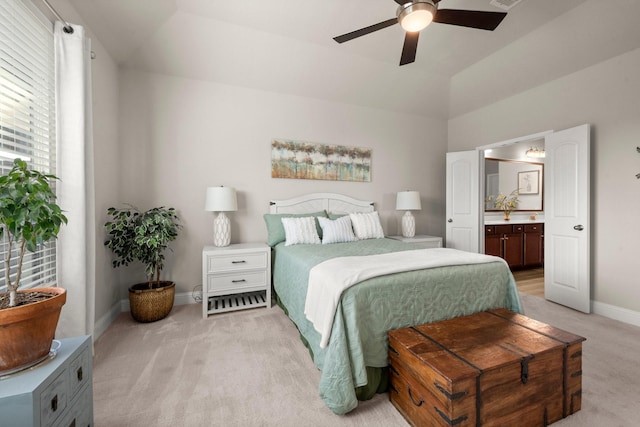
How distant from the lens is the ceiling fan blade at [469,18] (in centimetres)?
190

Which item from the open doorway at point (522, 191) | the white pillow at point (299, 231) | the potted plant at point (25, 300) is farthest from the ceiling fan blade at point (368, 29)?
the open doorway at point (522, 191)

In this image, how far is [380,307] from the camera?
5.34ft

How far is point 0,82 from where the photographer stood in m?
1.44

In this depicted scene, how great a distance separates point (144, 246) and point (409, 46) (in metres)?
2.98

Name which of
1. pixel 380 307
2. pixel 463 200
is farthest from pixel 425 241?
pixel 380 307

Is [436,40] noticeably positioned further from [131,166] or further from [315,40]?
[131,166]

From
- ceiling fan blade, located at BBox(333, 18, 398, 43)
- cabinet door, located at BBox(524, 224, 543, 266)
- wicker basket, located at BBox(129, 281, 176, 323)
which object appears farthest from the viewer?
cabinet door, located at BBox(524, 224, 543, 266)

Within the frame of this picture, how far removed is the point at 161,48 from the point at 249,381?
3211mm

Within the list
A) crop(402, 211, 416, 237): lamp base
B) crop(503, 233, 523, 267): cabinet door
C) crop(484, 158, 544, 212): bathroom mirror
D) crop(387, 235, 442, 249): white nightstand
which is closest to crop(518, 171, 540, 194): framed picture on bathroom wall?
crop(484, 158, 544, 212): bathroom mirror

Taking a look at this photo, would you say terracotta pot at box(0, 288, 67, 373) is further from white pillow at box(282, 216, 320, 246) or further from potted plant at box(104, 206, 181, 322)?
white pillow at box(282, 216, 320, 246)

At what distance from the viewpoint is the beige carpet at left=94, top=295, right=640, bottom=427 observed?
4.87ft

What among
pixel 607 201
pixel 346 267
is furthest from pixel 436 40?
pixel 346 267

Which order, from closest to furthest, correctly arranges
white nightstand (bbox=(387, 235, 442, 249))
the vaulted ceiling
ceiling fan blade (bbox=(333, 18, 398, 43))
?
ceiling fan blade (bbox=(333, 18, 398, 43)), the vaulted ceiling, white nightstand (bbox=(387, 235, 442, 249))

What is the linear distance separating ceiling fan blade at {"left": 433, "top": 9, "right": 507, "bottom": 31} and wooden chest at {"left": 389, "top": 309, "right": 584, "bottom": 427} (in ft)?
6.76
